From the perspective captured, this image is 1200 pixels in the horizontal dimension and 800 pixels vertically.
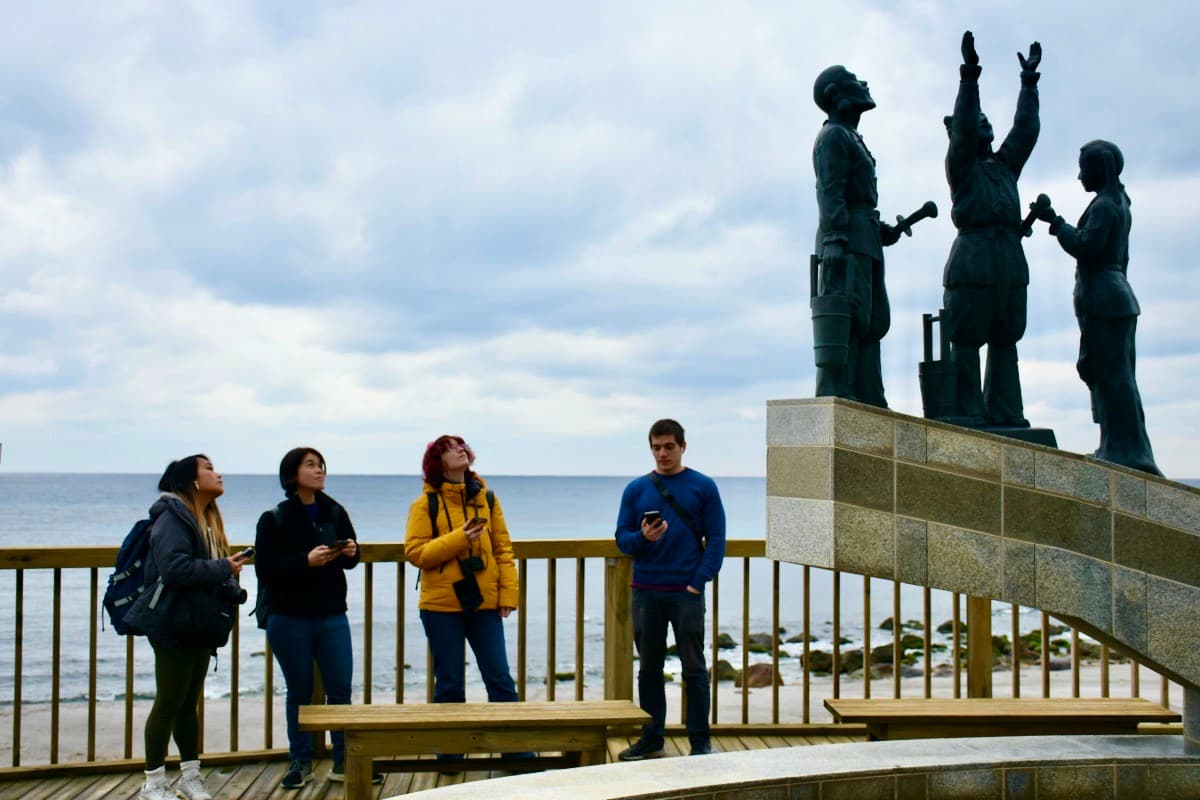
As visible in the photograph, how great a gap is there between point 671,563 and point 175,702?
2254 mm

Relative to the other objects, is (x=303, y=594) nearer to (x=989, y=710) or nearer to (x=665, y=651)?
(x=665, y=651)

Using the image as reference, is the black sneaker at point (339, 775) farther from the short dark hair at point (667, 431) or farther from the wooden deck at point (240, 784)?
the short dark hair at point (667, 431)

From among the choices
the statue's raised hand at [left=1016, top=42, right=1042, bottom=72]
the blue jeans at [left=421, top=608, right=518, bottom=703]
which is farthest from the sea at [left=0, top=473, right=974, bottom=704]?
the statue's raised hand at [left=1016, top=42, right=1042, bottom=72]

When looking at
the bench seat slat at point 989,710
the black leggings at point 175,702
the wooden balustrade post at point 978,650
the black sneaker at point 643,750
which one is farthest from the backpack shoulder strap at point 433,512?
the wooden balustrade post at point 978,650

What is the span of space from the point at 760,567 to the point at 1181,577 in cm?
3974

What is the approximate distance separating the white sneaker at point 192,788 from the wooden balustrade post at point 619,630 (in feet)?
6.74

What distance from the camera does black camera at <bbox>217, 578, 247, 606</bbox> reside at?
15.9 feet

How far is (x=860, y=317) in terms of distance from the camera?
5215 millimetres

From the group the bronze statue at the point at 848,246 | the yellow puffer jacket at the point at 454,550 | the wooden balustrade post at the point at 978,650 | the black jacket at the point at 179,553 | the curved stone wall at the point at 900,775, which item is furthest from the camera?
the wooden balustrade post at the point at 978,650

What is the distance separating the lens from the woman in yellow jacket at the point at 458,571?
541 centimetres

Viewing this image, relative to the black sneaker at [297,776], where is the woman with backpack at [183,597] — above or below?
above

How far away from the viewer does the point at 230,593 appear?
16.0 ft

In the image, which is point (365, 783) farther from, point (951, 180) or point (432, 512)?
point (951, 180)

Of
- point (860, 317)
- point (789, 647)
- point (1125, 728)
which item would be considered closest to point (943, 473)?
point (860, 317)
